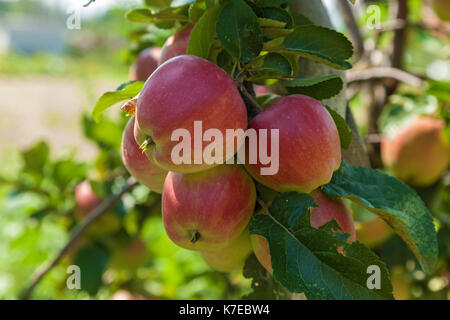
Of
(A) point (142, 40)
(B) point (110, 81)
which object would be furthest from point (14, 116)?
(A) point (142, 40)

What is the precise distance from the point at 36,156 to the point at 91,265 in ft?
0.90

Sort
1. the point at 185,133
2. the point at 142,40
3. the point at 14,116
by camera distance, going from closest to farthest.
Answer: the point at 185,133
the point at 142,40
the point at 14,116

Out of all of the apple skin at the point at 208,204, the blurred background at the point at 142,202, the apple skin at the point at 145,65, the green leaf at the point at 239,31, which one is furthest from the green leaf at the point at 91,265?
the green leaf at the point at 239,31

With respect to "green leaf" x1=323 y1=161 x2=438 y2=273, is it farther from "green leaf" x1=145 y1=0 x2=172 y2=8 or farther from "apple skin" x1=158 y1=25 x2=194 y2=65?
"green leaf" x1=145 y1=0 x2=172 y2=8

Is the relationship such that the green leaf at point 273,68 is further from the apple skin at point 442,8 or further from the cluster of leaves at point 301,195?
the apple skin at point 442,8

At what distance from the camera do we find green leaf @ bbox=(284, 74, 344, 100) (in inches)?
17.0

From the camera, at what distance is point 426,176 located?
2.94 feet

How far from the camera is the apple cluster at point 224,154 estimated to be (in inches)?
15.1

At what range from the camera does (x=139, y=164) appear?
1.53 feet

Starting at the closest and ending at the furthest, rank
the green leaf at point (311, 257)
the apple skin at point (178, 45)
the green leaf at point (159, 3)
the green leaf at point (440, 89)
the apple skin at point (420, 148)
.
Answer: the green leaf at point (311, 257) < the apple skin at point (178, 45) < the green leaf at point (159, 3) < the green leaf at point (440, 89) < the apple skin at point (420, 148)

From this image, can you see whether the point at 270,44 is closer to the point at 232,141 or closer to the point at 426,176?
the point at 232,141

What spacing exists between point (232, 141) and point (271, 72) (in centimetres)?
9

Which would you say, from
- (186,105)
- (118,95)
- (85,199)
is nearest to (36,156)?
(85,199)

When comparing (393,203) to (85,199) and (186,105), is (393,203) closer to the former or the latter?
(186,105)
